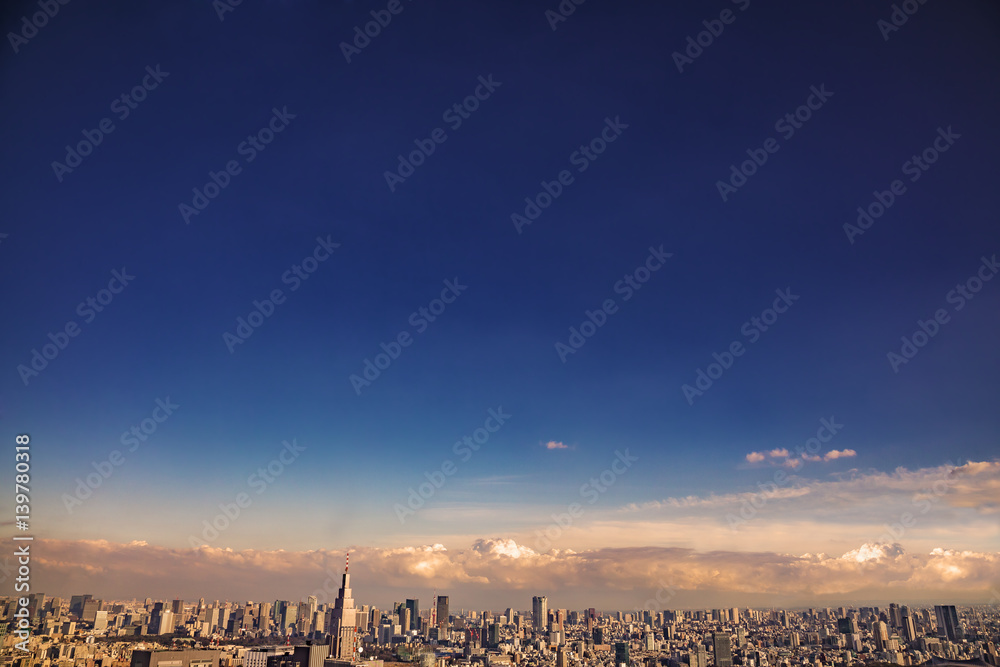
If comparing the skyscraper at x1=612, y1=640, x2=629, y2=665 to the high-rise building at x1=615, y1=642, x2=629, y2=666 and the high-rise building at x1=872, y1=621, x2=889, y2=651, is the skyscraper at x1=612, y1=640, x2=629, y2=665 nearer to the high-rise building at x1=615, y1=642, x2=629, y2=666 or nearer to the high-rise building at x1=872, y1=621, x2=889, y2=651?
the high-rise building at x1=615, y1=642, x2=629, y2=666

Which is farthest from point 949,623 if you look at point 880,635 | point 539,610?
point 539,610

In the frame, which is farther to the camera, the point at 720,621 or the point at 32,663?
the point at 720,621

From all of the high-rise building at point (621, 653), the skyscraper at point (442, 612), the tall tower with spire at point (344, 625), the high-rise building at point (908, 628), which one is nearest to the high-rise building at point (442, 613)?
the skyscraper at point (442, 612)

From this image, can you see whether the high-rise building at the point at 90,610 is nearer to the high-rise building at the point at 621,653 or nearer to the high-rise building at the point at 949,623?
the high-rise building at the point at 621,653

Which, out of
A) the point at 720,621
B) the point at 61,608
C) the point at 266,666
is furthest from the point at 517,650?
the point at 61,608

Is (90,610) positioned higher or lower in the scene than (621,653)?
higher

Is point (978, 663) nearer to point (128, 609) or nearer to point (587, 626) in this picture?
point (587, 626)

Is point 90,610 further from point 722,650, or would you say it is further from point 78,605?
point 722,650
